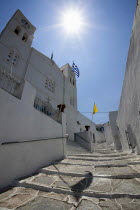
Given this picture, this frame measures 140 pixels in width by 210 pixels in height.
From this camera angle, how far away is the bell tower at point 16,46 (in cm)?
1038

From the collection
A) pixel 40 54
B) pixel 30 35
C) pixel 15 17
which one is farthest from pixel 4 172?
pixel 15 17

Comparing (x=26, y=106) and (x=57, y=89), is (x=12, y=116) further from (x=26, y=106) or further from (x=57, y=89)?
(x=57, y=89)

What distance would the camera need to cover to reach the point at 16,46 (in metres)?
12.0

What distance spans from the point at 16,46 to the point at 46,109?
10587 mm

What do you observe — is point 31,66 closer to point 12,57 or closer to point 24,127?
point 12,57

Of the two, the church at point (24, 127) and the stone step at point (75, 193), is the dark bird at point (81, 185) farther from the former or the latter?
the church at point (24, 127)

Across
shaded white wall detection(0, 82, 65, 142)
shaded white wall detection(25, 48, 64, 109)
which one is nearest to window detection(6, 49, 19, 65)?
shaded white wall detection(25, 48, 64, 109)

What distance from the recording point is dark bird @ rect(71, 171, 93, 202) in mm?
2143

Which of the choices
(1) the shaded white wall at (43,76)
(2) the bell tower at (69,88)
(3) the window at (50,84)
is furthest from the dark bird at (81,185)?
(2) the bell tower at (69,88)

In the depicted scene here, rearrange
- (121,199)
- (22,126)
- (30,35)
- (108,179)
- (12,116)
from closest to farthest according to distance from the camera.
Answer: (121,199), (108,179), (12,116), (22,126), (30,35)

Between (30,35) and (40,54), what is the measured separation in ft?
10.6

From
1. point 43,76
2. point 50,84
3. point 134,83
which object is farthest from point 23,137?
point 50,84

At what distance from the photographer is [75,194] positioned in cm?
215

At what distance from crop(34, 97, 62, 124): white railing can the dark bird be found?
11.9 ft
